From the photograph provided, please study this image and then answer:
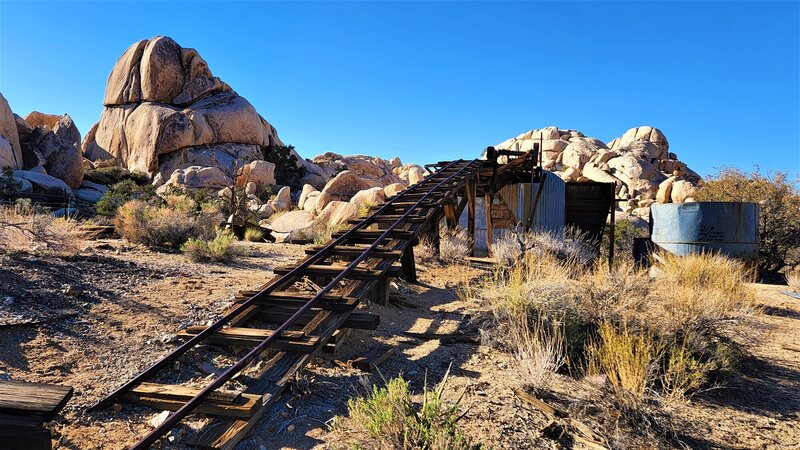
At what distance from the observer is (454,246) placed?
48.2ft

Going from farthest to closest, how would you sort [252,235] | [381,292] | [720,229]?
[252,235] → [720,229] → [381,292]

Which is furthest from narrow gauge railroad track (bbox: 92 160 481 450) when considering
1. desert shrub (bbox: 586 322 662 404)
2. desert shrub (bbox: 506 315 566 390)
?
desert shrub (bbox: 586 322 662 404)

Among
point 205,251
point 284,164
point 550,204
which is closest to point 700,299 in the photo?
point 205,251

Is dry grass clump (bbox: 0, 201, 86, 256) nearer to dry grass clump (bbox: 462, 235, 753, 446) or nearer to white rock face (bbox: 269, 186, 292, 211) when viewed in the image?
dry grass clump (bbox: 462, 235, 753, 446)

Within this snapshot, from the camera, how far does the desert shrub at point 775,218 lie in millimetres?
18641

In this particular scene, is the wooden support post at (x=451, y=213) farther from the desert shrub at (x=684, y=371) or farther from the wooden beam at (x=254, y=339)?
the wooden beam at (x=254, y=339)

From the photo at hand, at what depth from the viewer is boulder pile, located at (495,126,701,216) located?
4941cm

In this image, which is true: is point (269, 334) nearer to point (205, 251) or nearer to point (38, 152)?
point (205, 251)

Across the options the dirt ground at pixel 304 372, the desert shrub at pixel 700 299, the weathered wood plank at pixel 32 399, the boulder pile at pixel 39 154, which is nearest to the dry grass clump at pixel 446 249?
the dirt ground at pixel 304 372

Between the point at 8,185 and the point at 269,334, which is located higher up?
the point at 8,185

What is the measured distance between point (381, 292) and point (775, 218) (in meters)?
19.9

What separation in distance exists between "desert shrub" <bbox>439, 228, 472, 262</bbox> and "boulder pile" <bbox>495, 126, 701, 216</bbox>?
34493mm

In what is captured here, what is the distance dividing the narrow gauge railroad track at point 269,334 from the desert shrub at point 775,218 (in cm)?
1701

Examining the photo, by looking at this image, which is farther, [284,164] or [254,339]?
[284,164]
